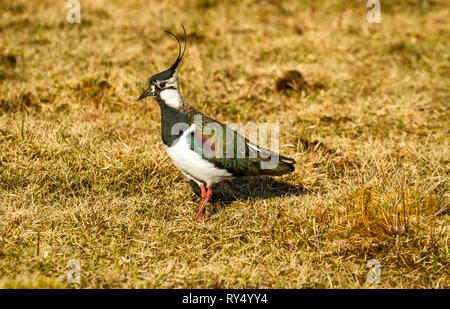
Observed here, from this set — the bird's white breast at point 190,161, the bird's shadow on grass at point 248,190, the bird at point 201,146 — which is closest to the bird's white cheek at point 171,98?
the bird at point 201,146

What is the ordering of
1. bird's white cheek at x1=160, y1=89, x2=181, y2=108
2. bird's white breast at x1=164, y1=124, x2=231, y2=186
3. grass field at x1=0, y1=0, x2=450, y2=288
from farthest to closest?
1. bird's white cheek at x1=160, y1=89, x2=181, y2=108
2. bird's white breast at x1=164, y1=124, x2=231, y2=186
3. grass field at x1=0, y1=0, x2=450, y2=288

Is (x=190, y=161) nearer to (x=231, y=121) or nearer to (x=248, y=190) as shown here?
(x=248, y=190)

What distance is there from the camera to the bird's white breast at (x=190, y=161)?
3.54 meters

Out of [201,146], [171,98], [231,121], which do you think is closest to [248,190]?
[201,146]

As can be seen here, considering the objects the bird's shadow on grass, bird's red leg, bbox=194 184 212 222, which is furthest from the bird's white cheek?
the bird's shadow on grass

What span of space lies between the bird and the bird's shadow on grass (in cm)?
34

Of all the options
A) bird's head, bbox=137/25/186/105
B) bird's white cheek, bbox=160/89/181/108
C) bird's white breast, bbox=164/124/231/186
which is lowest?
bird's white breast, bbox=164/124/231/186

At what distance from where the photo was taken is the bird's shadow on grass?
13.8 ft

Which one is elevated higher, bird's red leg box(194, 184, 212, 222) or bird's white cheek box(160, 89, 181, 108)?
bird's white cheek box(160, 89, 181, 108)

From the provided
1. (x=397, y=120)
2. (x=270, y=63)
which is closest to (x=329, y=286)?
(x=397, y=120)

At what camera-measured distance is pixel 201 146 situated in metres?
3.58

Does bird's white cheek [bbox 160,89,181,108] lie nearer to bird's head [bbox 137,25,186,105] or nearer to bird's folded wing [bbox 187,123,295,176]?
bird's head [bbox 137,25,186,105]

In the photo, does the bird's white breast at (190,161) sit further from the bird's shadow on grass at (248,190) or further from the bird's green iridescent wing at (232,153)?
the bird's shadow on grass at (248,190)

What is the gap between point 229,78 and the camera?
20.6 feet
